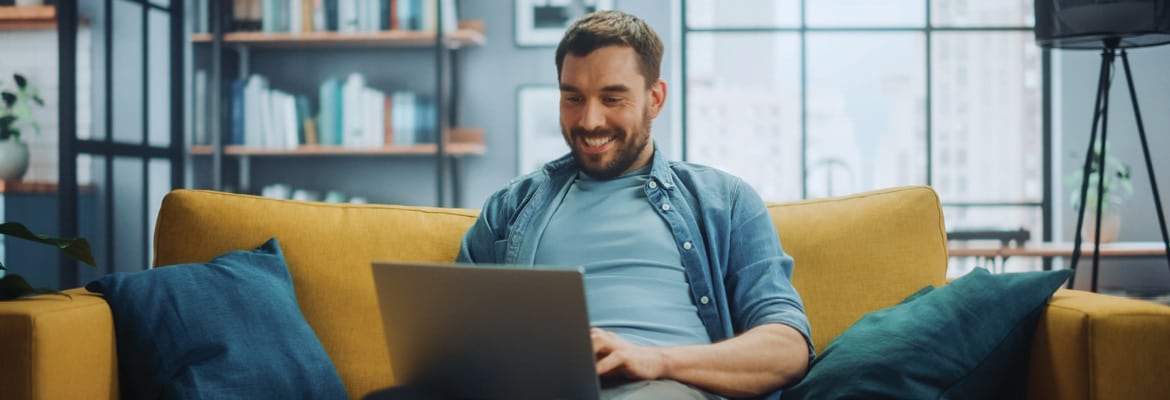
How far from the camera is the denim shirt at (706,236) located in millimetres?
1541

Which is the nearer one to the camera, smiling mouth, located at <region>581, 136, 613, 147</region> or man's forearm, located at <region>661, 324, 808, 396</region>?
man's forearm, located at <region>661, 324, 808, 396</region>

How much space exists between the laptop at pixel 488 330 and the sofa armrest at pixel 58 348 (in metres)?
0.48

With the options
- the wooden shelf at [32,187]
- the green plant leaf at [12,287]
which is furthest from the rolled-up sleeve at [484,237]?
the wooden shelf at [32,187]

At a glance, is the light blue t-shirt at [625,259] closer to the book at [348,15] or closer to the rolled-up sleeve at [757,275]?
the rolled-up sleeve at [757,275]

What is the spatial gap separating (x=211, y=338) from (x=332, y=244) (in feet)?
1.28

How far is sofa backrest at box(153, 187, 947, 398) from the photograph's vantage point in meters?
1.78

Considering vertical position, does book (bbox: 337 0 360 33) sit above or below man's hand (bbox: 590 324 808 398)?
above

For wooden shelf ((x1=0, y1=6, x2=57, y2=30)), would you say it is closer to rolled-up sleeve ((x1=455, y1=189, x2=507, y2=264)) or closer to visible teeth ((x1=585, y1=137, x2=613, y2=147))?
rolled-up sleeve ((x1=455, y1=189, x2=507, y2=264))

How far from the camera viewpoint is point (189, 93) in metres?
4.65

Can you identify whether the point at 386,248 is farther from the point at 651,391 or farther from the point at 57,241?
the point at 651,391

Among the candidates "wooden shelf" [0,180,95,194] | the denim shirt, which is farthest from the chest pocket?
"wooden shelf" [0,180,95,194]

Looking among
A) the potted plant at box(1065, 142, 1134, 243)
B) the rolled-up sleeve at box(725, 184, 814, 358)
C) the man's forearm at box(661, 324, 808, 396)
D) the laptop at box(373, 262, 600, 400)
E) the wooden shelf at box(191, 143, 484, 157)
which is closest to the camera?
the laptop at box(373, 262, 600, 400)

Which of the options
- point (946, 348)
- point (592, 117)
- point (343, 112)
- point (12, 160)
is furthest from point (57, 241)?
point (343, 112)

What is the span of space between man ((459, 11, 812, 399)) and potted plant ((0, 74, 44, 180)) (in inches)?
115
